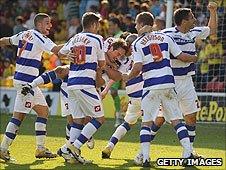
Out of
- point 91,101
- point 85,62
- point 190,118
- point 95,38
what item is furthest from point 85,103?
point 190,118

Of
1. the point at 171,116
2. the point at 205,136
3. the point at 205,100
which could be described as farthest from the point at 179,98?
the point at 205,100

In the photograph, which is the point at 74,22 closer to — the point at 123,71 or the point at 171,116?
the point at 123,71

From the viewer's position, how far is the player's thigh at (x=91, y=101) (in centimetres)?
1003

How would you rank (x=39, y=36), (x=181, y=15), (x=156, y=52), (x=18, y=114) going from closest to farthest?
1. (x=156, y=52)
2. (x=181, y=15)
3. (x=39, y=36)
4. (x=18, y=114)

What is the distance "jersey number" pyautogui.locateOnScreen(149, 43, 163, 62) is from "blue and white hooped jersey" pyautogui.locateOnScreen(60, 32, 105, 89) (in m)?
0.77

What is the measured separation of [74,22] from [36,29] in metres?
11.5

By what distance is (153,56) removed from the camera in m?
9.86

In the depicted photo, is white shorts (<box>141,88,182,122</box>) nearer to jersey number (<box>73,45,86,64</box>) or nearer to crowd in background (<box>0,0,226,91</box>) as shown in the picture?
jersey number (<box>73,45,86,64</box>)

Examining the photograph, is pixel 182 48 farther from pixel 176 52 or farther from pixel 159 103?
pixel 159 103

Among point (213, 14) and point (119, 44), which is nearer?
point (213, 14)

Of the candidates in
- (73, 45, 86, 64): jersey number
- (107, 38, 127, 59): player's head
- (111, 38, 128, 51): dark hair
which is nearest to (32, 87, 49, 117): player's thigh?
(73, 45, 86, 64): jersey number

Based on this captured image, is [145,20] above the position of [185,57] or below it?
above

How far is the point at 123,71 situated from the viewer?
11.9 metres

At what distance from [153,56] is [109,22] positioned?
9251 millimetres
